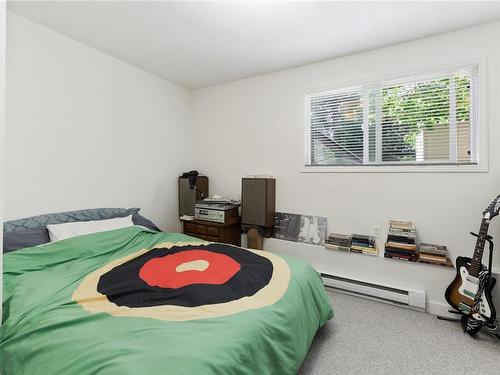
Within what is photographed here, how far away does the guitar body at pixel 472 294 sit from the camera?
1.85 meters

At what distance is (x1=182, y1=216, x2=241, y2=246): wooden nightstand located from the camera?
9.82 feet

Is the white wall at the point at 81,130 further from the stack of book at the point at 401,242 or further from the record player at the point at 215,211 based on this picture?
the stack of book at the point at 401,242

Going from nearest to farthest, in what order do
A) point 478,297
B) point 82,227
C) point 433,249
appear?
point 478,297
point 82,227
point 433,249

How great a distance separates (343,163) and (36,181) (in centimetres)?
297

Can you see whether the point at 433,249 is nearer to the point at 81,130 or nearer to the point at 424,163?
the point at 424,163

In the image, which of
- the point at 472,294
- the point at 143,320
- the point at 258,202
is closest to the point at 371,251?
the point at 472,294

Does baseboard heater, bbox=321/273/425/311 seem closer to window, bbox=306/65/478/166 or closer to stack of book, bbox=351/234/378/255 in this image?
stack of book, bbox=351/234/378/255

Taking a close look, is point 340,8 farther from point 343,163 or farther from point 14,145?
point 14,145

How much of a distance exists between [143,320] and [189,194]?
7.90 feet

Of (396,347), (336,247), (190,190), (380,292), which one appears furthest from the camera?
(190,190)

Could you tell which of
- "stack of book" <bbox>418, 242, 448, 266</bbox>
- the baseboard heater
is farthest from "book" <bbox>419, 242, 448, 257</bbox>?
the baseboard heater

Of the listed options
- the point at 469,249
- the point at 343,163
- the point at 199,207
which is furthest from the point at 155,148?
the point at 469,249

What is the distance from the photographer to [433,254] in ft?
7.31

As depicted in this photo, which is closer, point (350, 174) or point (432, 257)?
point (432, 257)
